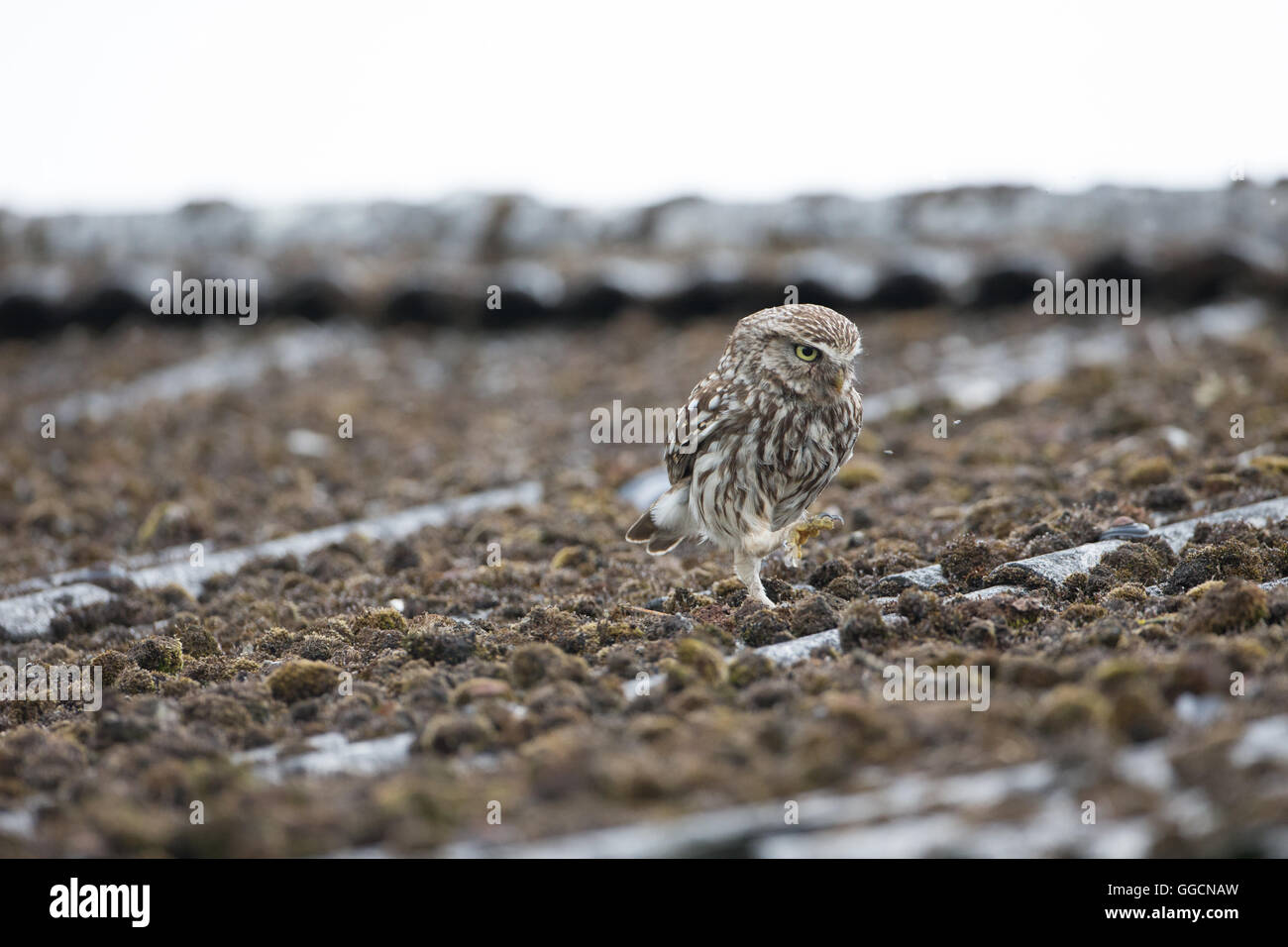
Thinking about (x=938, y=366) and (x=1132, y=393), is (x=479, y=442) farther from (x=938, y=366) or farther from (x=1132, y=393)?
(x=1132, y=393)

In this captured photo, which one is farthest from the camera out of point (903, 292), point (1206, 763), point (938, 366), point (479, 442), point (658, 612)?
point (903, 292)

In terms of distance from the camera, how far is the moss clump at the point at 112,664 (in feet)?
16.5

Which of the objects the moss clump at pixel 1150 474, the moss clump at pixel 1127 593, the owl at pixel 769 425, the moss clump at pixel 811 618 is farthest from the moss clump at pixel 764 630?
the moss clump at pixel 1150 474

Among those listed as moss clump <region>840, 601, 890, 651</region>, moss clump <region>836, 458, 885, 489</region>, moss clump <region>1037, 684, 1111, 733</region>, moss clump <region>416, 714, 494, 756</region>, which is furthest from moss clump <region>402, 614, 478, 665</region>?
moss clump <region>836, 458, 885, 489</region>

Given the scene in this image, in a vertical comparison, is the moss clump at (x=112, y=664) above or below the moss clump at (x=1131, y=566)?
below

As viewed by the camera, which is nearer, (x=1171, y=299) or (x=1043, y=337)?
(x=1043, y=337)

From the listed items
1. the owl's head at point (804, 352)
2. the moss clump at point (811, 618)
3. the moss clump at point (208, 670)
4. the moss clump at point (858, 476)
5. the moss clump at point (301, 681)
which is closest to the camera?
the moss clump at point (301, 681)

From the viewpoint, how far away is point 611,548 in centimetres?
679

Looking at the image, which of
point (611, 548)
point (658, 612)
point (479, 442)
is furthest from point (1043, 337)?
point (658, 612)

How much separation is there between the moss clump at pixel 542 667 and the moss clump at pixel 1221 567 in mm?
2655

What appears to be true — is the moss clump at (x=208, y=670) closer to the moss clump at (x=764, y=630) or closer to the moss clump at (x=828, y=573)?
the moss clump at (x=764, y=630)

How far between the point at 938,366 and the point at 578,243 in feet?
28.3

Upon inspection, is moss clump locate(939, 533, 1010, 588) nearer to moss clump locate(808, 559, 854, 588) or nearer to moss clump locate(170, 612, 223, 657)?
moss clump locate(808, 559, 854, 588)
